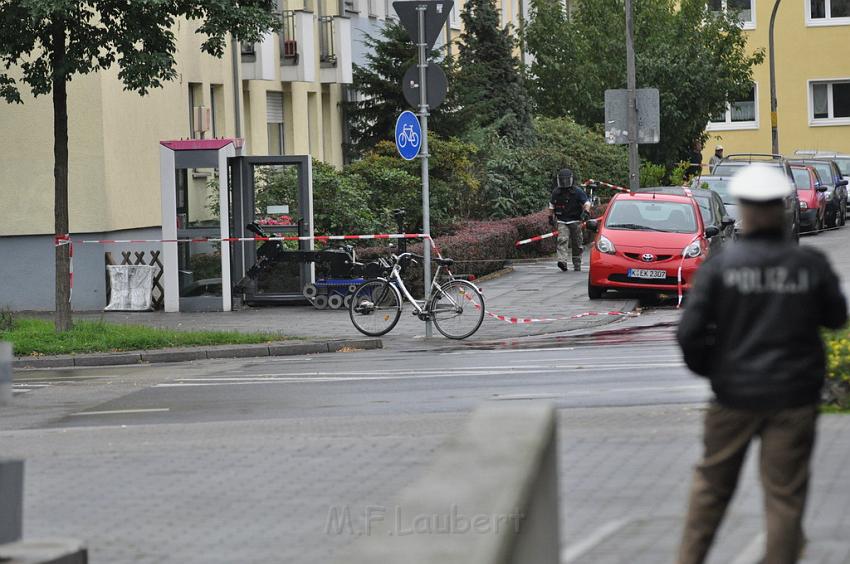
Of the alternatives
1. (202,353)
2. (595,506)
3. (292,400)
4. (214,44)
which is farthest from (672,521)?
(214,44)

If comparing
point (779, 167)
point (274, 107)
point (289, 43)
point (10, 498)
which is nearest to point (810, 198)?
point (779, 167)

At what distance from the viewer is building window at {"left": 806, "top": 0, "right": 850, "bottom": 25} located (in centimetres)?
6525

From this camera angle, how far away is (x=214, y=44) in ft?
68.9

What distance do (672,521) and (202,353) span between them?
12.4 m

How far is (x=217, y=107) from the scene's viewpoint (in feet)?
113

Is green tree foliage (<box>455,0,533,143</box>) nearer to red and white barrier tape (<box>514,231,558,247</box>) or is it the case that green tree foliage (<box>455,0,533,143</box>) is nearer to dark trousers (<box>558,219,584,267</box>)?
red and white barrier tape (<box>514,231,558,247</box>)

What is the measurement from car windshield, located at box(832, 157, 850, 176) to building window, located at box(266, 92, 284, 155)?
64.1 ft

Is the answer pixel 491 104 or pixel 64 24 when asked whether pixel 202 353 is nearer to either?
pixel 64 24

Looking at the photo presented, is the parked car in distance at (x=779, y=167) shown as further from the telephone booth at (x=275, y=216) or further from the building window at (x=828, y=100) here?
the building window at (x=828, y=100)

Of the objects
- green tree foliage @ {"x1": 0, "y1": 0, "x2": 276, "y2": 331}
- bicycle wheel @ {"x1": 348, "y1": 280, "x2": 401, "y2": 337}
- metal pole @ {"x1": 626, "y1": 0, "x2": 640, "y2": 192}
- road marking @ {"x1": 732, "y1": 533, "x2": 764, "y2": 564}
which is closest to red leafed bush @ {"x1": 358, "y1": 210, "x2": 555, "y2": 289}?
metal pole @ {"x1": 626, "y1": 0, "x2": 640, "y2": 192}

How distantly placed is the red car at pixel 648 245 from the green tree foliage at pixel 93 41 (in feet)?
21.8

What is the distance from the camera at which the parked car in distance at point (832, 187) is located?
4394cm

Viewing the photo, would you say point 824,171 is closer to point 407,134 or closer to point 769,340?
point 407,134

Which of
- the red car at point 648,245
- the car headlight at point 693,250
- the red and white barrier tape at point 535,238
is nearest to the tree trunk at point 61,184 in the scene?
the red car at point 648,245
